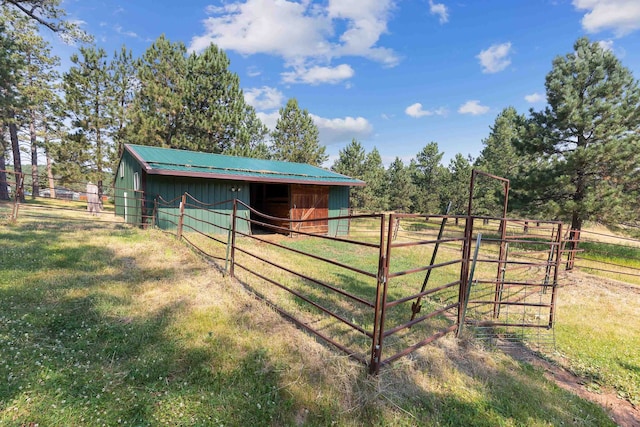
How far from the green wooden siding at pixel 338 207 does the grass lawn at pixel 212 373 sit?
33.2ft

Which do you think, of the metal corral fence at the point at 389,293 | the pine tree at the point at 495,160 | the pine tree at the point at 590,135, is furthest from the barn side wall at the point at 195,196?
the pine tree at the point at 495,160

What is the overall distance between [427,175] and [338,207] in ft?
61.7

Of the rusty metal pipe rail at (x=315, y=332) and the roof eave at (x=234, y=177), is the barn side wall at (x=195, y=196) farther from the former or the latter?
the rusty metal pipe rail at (x=315, y=332)

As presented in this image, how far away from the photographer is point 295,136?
26.0 m

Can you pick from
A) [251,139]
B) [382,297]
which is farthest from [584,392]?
[251,139]

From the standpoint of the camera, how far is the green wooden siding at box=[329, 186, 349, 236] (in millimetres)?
13961

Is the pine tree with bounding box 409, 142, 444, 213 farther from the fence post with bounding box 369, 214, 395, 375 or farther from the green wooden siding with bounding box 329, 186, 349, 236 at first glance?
the fence post with bounding box 369, 214, 395, 375

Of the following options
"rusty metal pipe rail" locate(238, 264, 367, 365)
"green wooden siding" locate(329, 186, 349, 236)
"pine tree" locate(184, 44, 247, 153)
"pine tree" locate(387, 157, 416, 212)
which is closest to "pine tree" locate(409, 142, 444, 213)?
"pine tree" locate(387, 157, 416, 212)

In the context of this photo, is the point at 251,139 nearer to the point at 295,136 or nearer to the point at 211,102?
the point at 295,136

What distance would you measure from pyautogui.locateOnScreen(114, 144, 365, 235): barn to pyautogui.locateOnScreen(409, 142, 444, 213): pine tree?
15156mm

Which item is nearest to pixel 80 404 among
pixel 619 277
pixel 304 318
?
pixel 304 318

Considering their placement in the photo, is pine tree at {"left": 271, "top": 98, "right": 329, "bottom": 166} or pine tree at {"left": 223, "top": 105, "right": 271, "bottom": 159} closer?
pine tree at {"left": 223, "top": 105, "right": 271, "bottom": 159}

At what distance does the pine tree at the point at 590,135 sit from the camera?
10539 mm

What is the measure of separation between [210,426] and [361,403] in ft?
3.70
